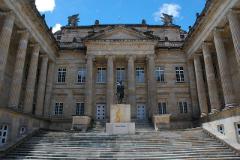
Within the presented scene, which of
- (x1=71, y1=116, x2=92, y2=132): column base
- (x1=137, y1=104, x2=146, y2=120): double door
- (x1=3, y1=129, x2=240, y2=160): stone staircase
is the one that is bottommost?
(x1=3, y1=129, x2=240, y2=160): stone staircase

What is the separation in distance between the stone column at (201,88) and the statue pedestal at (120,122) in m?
9.10

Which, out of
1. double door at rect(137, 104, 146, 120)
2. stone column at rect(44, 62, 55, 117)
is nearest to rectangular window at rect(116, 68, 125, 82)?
double door at rect(137, 104, 146, 120)

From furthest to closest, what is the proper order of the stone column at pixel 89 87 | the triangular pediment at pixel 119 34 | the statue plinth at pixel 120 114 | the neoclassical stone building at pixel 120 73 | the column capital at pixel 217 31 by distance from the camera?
the triangular pediment at pixel 119 34 → the stone column at pixel 89 87 → the neoclassical stone building at pixel 120 73 → the column capital at pixel 217 31 → the statue plinth at pixel 120 114

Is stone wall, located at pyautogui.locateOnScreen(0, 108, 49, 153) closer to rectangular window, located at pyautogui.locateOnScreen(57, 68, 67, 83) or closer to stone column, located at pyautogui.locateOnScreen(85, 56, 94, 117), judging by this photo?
stone column, located at pyautogui.locateOnScreen(85, 56, 94, 117)

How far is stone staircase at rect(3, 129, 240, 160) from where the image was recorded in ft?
43.5

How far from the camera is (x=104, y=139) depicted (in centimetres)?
1639

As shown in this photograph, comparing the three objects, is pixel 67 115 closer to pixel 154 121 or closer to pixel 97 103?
pixel 97 103

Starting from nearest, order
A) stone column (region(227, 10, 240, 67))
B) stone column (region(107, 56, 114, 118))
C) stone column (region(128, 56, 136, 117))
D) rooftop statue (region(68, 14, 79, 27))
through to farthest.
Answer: stone column (region(227, 10, 240, 67)) < stone column (region(128, 56, 136, 117)) < stone column (region(107, 56, 114, 118)) < rooftop statue (region(68, 14, 79, 27))

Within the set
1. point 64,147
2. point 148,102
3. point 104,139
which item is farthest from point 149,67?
point 64,147

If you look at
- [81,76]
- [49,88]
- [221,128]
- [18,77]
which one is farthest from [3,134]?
[221,128]

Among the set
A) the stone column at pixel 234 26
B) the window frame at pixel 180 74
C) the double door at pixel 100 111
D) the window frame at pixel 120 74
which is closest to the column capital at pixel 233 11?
the stone column at pixel 234 26

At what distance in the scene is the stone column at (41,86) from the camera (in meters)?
24.7

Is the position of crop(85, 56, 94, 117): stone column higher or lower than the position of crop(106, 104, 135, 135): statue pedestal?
higher

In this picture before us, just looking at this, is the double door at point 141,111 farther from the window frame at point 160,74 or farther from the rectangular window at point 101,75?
the rectangular window at point 101,75
